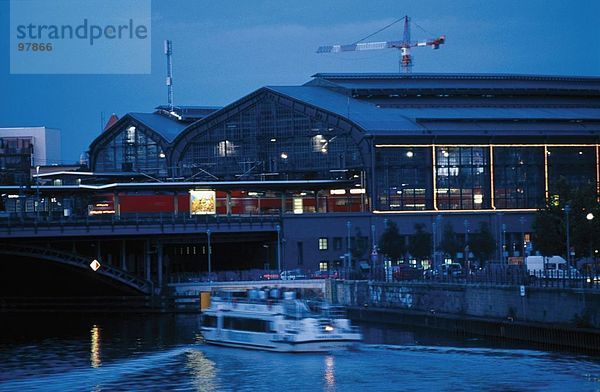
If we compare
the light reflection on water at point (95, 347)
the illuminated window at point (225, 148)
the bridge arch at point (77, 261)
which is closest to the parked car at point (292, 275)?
the bridge arch at point (77, 261)

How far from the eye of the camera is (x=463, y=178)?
13725 centimetres

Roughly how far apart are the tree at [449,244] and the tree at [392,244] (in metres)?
3.54

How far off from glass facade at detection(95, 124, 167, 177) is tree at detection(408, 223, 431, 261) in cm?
5038

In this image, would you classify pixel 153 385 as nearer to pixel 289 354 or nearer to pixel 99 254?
pixel 289 354

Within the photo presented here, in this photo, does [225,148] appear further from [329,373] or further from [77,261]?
[329,373]

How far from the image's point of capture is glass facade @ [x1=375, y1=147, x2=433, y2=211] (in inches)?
5325

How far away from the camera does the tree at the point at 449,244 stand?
124 metres

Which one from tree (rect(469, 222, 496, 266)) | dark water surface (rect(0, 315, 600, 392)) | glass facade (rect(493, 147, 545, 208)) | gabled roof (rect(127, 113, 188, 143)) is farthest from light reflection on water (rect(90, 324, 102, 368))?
gabled roof (rect(127, 113, 188, 143))

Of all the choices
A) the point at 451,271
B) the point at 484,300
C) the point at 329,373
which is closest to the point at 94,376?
the point at 329,373

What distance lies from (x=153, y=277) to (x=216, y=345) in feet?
147

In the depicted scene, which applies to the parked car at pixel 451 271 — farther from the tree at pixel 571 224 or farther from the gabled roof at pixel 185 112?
the gabled roof at pixel 185 112

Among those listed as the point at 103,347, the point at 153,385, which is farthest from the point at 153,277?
the point at 153,385

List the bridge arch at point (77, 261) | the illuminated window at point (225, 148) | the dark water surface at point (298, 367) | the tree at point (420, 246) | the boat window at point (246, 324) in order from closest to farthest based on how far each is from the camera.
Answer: the dark water surface at point (298, 367)
the boat window at point (246, 324)
the bridge arch at point (77, 261)
the tree at point (420, 246)
the illuminated window at point (225, 148)

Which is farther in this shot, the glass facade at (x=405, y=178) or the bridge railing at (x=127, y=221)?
the glass facade at (x=405, y=178)
